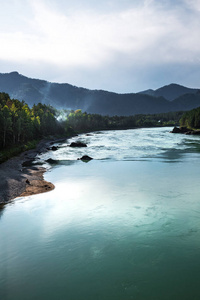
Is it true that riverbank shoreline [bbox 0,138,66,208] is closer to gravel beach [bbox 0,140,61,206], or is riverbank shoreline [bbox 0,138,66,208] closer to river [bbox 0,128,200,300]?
gravel beach [bbox 0,140,61,206]

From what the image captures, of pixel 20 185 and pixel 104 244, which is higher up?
pixel 20 185

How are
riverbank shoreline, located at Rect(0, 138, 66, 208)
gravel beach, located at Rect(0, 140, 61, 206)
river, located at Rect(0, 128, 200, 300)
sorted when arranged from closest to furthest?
1. river, located at Rect(0, 128, 200, 300)
2. riverbank shoreline, located at Rect(0, 138, 66, 208)
3. gravel beach, located at Rect(0, 140, 61, 206)

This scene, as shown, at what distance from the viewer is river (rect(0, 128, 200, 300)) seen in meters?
14.2

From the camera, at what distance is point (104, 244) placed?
1912cm

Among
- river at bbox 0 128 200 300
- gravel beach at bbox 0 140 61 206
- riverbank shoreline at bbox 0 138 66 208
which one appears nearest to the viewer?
river at bbox 0 128 200 300

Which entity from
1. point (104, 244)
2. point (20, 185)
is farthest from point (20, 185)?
point (104, 244)

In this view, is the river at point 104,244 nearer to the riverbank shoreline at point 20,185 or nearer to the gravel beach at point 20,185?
the riverbank shoreline at point 20,185

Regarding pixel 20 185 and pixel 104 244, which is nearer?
pixel 104 244

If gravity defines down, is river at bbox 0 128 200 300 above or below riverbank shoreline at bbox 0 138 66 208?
below

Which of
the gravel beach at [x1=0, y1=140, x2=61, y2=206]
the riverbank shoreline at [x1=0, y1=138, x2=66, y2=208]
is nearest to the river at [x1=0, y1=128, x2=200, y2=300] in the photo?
the riverbank shoreline at [x1=0, y1=138, x2=66, y2=208]

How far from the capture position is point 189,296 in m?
13.3

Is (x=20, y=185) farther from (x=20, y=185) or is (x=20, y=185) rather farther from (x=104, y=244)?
(x=104, y=244)

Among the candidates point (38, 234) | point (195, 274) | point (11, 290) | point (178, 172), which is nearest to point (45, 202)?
point (38, 234)

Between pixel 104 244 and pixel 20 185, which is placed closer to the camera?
pixel 104 244
